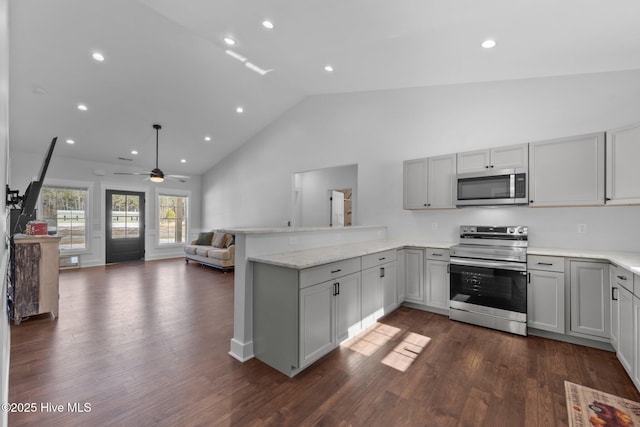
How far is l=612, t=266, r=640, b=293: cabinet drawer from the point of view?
2.13 metres

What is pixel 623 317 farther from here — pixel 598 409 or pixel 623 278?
pixel 598 409

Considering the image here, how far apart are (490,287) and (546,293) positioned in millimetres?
502

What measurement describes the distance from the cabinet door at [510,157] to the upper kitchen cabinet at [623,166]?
683 millimetres

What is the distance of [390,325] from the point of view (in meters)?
3.27

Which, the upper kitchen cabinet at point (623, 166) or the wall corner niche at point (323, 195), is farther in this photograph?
the wall corner niche at point (323, 195)

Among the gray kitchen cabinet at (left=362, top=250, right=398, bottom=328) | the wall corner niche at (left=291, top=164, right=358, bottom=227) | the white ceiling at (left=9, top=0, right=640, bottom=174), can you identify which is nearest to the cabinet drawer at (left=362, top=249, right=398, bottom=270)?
the gray kitchen cabinet at (left=362, top=250, right=398, bottom=328)

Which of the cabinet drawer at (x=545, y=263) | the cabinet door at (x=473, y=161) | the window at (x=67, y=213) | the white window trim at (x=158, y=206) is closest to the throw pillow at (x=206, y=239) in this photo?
the white window trim at (x=158, y=206)

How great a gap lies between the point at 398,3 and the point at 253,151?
5492 millimetres

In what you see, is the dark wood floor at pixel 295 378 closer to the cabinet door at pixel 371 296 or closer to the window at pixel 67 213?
the cabinet door at pixel 371 296

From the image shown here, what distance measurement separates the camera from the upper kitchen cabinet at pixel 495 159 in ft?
10.8

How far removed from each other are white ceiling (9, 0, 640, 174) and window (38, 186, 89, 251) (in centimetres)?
107

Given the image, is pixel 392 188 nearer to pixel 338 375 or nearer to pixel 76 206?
pixel 338 375

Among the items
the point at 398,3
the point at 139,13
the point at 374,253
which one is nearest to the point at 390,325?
the point at 374,253

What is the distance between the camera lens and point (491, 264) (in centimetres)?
313
